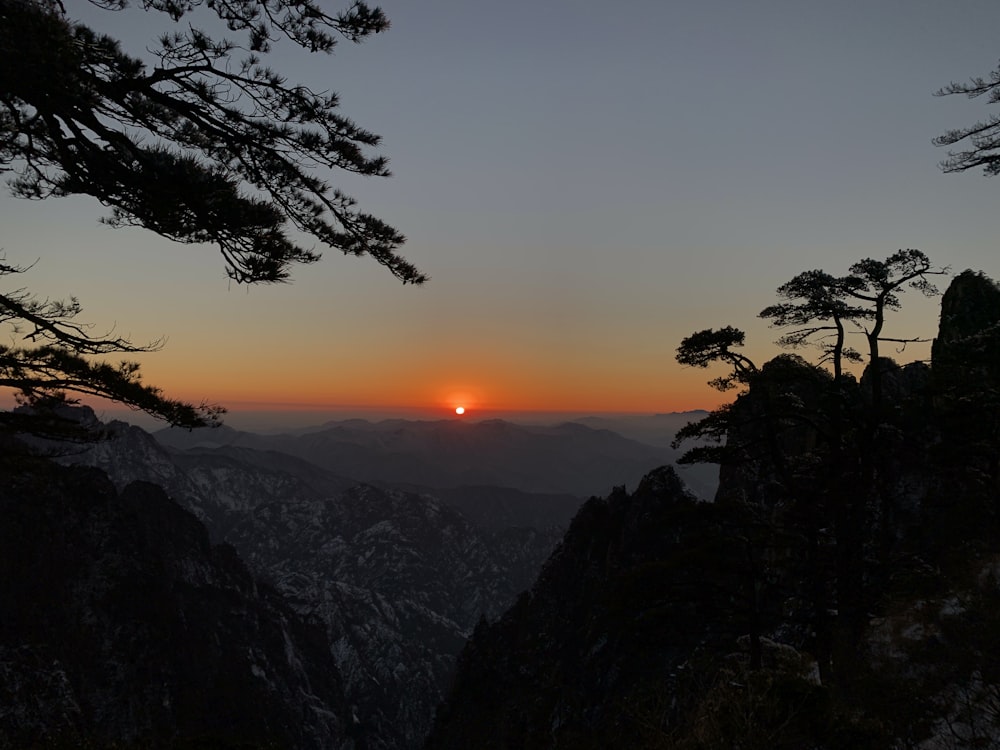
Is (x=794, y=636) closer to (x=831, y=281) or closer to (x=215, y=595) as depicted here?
(x=831, y=281)

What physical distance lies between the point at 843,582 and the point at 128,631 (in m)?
114

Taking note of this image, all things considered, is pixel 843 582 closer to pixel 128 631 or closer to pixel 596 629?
pixel 596 629

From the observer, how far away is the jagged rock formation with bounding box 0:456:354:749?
72.9 metres

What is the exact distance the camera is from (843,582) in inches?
537

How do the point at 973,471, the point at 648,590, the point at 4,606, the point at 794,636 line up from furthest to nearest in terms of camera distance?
the point at 4,606 < the point at 794,636 < the point at 973,471 < the point at 648,590

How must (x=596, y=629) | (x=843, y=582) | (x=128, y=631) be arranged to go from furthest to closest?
(x=128, y=631)
(x=596, y=629)
(x=843, y=582)

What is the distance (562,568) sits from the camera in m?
88.5

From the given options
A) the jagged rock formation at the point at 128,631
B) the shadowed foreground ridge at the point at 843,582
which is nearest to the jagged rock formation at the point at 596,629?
the shadowed foreground ridge at the point at 843,582

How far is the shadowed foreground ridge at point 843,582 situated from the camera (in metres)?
8.48

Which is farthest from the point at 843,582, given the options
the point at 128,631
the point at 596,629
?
the point at 128,631

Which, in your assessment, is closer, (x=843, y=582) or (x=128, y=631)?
(x=843, y=582)

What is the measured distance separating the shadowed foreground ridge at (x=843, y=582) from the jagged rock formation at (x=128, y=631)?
6753cm

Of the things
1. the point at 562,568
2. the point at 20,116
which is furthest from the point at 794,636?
the point at 562,568

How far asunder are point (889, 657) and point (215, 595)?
497 ft
